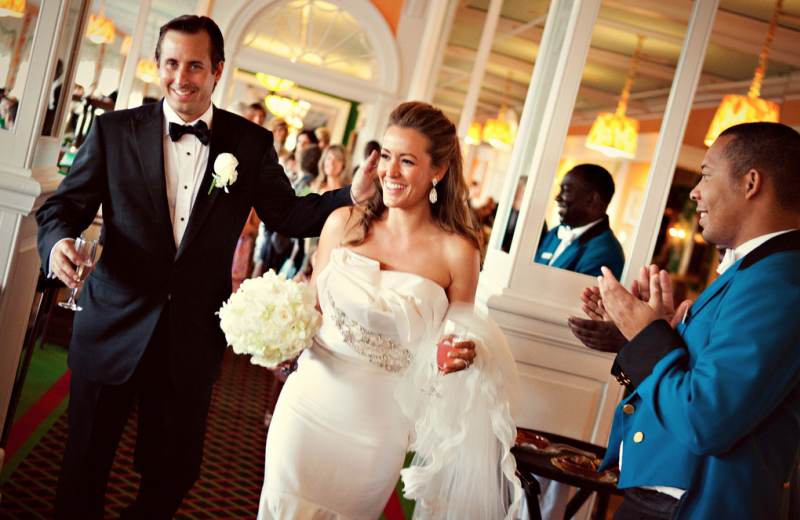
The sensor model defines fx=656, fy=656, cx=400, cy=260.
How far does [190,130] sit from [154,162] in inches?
6.6

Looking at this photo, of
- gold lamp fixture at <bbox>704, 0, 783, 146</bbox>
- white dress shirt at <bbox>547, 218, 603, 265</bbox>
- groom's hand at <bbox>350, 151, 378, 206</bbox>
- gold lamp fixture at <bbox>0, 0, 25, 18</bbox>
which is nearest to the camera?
groom's hand at <bbox>350, 151, 378, 206</bbox>

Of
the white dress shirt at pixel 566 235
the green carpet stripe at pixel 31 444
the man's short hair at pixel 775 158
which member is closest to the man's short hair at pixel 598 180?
the white dress shirt at pixel 566 235

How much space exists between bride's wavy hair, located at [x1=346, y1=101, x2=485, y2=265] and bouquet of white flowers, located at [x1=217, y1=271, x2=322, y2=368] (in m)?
0.49

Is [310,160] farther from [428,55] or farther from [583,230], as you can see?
[583,230]

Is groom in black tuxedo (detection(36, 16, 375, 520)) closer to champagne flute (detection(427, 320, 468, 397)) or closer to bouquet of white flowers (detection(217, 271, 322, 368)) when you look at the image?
bouquet of white flowers (detection(217, 271, 322, 368))

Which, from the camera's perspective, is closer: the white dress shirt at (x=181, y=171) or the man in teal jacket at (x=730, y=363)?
the man in teal jacket at (x=730, y=363)

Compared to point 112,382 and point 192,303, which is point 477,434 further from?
point 112,382

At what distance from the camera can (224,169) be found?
2229mm

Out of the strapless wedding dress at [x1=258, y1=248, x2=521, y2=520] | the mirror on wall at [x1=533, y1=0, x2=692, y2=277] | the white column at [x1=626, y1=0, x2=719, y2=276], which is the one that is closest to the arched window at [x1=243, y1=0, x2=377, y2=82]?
the mirror on wall at [x1=533, y1=0, x2=692, y2=277]

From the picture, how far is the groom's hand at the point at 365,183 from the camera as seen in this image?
253 cm

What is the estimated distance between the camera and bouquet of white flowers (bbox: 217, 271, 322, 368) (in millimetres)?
2102

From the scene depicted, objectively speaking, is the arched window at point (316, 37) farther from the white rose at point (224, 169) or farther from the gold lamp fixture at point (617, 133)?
the white rose at point (224, 169)

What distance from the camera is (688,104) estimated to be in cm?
331

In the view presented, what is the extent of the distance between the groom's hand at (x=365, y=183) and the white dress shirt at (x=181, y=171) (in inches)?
22.1
